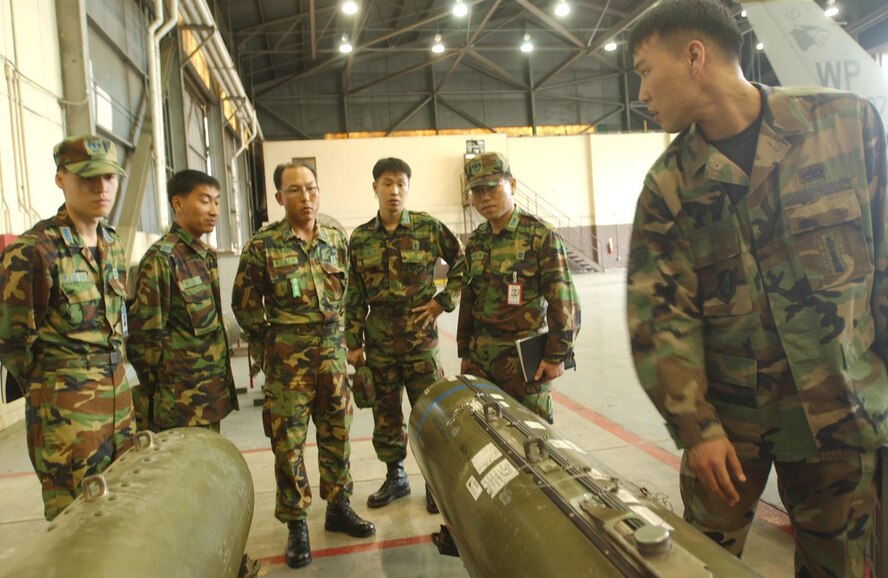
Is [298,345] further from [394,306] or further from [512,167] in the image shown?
[512,167]

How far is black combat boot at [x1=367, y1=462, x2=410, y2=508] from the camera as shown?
2852 millimetres

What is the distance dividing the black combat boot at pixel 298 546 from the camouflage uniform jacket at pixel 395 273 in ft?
2.92

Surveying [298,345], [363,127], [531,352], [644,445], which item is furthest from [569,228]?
[298,345]

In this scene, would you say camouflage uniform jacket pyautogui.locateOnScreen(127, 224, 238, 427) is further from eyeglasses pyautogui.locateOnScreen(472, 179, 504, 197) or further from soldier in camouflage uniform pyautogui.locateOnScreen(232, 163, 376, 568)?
eyeglasses pyautogui.locateOnScreen(472, 179, 504, 197)

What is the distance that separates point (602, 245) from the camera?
1897 centimetres

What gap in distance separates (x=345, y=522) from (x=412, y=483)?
2.14 ft

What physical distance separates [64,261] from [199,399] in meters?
0.78

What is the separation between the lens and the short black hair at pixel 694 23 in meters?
1.21

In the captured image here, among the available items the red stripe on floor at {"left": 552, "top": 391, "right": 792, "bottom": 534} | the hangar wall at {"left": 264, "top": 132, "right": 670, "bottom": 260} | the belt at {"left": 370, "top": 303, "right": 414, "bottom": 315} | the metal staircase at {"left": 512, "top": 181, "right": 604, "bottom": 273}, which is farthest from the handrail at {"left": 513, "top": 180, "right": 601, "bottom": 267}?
the belt at {"left": 370, "top": 303, "right": 414, "bottom": 315}

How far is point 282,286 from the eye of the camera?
8.08 ft

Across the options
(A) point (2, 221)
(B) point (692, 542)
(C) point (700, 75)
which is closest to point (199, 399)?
(B) point (692, 542)

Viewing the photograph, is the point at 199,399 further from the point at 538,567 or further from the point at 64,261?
the point at 538,567

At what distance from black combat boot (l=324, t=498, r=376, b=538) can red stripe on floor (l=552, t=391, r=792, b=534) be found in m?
1.78

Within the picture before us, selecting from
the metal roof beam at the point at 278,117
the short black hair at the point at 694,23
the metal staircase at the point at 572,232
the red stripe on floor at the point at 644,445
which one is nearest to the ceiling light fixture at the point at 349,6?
the metal roof beam at the point at 278,117
